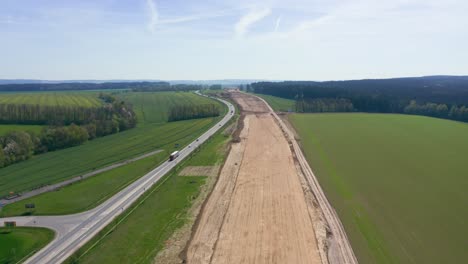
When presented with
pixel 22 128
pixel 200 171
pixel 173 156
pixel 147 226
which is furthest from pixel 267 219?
pixel 22 128

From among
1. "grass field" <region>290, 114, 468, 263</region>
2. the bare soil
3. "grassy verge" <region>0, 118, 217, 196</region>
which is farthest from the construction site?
"grassy verge" <region>0, 118, 217, 196</region>

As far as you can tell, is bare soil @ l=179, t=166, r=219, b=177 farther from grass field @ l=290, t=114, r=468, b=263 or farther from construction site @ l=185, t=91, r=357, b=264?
grass field @ l=290, t=114, r=468, b=263

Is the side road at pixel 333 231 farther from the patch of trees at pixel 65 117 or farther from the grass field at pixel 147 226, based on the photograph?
the patch of trees at pixel 65 117

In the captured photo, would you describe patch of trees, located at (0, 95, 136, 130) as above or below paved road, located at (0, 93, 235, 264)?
above

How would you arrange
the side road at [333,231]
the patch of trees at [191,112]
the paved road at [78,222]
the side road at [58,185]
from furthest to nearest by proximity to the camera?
the patch of trees at [191,112], the side road at [58,185], the paved road at [78,222], the side road at [333,231]

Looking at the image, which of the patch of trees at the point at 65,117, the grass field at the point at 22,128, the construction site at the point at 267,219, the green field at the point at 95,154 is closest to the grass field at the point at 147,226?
the construction site at the point at 267,219
